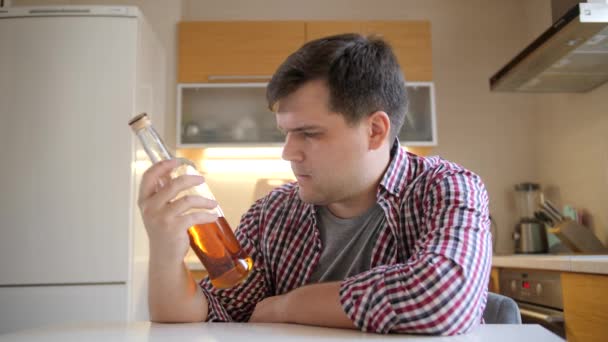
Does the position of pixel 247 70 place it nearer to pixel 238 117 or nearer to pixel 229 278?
pixel 238 117

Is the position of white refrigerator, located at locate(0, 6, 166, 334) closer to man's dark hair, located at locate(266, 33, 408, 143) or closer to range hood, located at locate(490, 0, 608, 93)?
man's dark hair, located at locate(266, 33, 408, 143)

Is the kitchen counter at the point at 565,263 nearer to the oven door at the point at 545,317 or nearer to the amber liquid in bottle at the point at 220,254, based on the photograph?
the oven door at the point at 545,317

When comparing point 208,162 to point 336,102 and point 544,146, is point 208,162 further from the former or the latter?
point 336,102

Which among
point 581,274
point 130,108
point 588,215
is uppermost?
point 130,108

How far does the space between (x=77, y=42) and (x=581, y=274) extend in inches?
85.8

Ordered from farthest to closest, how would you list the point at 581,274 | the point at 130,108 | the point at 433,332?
the point at 130,108 < the point at 581,274 < the point at 433,332

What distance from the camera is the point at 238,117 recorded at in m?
3.00

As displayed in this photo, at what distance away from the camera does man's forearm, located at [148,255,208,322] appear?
91 centimetres

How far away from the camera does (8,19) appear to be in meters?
2.51

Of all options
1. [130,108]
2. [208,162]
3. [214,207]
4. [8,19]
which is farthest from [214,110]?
[214,207]

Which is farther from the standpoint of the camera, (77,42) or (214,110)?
(214,110)

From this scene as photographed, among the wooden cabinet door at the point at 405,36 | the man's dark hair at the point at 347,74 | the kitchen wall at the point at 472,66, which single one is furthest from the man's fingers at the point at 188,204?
the kitchen wall at the point at 472,66

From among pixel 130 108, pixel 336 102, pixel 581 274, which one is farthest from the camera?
pixel 130 108

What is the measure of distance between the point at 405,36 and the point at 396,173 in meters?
2.04
